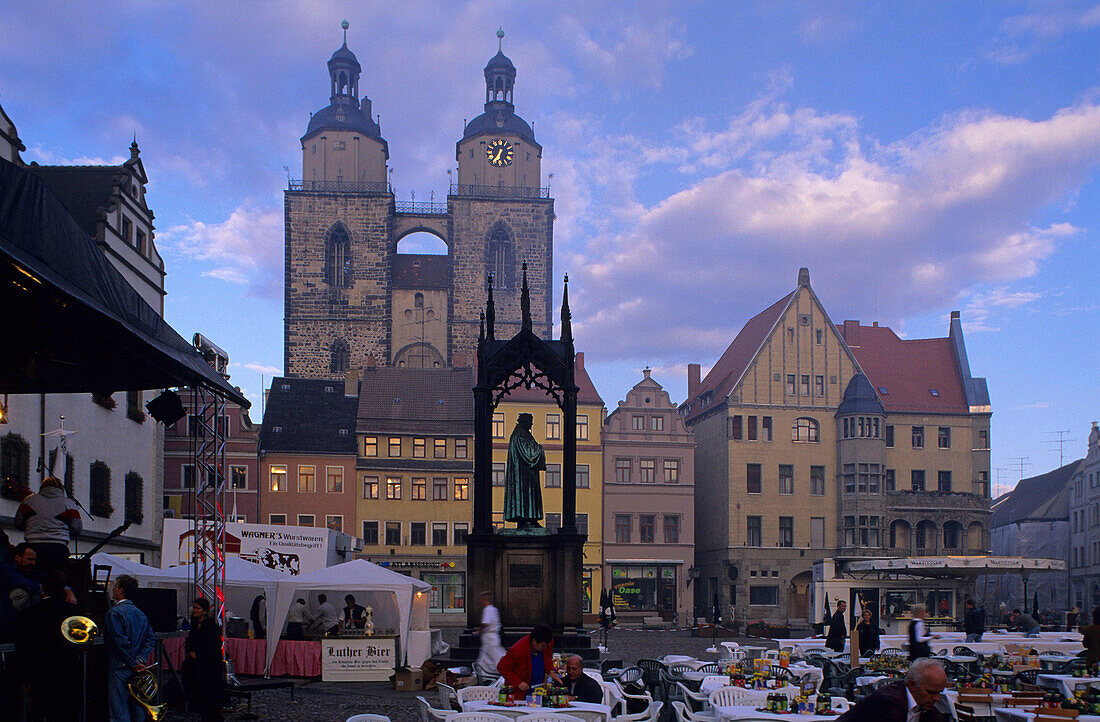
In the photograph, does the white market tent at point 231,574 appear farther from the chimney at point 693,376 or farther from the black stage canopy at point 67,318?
the chimney at point 693,376

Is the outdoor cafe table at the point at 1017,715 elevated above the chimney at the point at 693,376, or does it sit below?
below

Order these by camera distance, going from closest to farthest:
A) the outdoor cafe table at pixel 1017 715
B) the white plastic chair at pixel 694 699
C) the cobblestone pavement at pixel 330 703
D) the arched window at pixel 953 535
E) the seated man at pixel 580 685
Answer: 1. the outdoor cafe table at pixel 1017 715
2. the seated man at pixel 580 685
3. the white plastic chair at pixel 694 699
4. the cobblestone pavement at pixel 330 703
5. the arched window at pixel 953 535

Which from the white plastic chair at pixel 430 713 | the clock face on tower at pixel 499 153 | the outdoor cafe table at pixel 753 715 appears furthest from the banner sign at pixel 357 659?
the clock face on tower at pixel 499 153

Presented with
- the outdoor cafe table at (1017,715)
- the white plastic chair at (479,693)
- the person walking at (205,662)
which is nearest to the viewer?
the outdoor cafe table at (1017,715)

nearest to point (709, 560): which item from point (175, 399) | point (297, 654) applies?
point (297, 654)

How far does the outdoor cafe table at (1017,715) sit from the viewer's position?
1056 cm

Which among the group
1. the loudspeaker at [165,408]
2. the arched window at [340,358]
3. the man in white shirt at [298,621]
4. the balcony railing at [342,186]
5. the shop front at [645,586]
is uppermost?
the balcony railing at [342,186]

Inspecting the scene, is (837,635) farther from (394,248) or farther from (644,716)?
(394,248)

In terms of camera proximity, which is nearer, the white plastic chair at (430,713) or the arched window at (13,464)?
the white plastic chair at (430,713)

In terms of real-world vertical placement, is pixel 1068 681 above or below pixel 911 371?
below

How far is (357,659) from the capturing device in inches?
827

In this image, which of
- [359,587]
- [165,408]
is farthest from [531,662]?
[359,587]

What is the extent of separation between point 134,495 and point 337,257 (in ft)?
136

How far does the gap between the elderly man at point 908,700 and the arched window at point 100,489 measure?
79.6 feet
